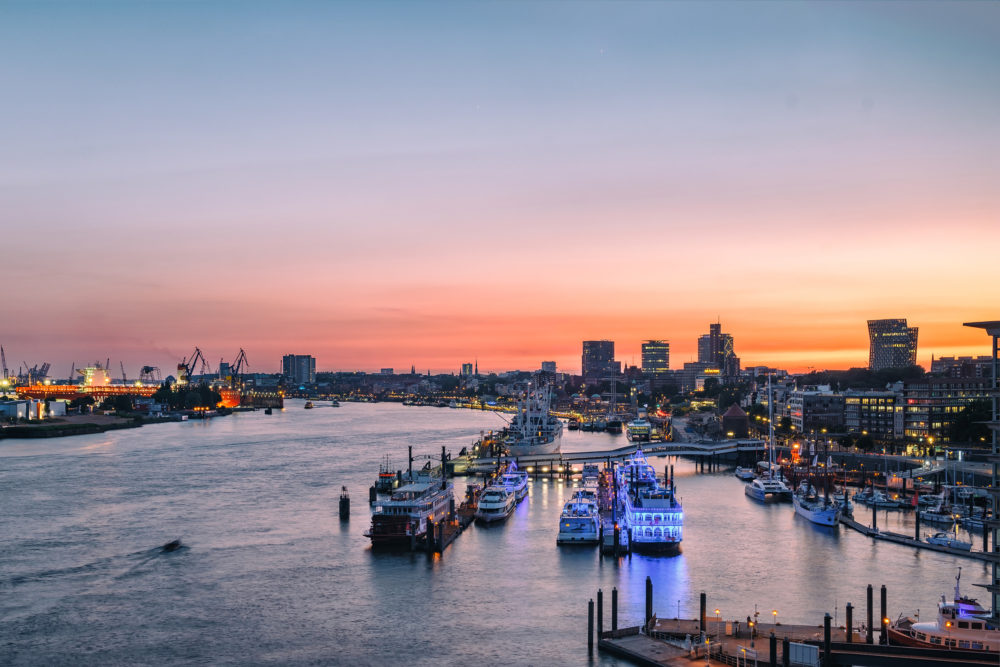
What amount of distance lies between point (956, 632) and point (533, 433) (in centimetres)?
5071

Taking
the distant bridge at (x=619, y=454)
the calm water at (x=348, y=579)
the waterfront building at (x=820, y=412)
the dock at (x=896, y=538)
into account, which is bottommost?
the calm water at (x=348, y=579)

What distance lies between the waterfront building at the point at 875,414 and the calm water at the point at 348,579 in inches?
1082

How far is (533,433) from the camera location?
66562mm

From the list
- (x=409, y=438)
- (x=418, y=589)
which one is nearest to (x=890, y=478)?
(x=418, y=589)

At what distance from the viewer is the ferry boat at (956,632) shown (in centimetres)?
1594

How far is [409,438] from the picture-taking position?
8444 cm

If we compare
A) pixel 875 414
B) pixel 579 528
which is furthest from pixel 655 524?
pixel 875 414

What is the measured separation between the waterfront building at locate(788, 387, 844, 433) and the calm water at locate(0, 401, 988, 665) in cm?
3066

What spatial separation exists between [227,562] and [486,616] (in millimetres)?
10528

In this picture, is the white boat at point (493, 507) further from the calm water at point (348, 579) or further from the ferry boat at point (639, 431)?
the ferry boat at point (639, 431)

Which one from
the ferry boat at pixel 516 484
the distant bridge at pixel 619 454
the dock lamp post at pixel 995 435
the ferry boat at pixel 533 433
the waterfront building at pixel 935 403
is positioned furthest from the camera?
the waterfront building at pixel 935 403

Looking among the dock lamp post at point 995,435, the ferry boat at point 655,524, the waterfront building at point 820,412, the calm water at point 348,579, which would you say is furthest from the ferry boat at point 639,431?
the dock lamp post at point 995,435

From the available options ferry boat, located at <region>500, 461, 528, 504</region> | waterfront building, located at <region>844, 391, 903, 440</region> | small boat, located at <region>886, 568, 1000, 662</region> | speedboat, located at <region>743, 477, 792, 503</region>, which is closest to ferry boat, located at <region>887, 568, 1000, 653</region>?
small boat, located at <region>886, 568, 1000, 662</region>

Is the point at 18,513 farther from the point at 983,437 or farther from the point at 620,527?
the point at 983,437
